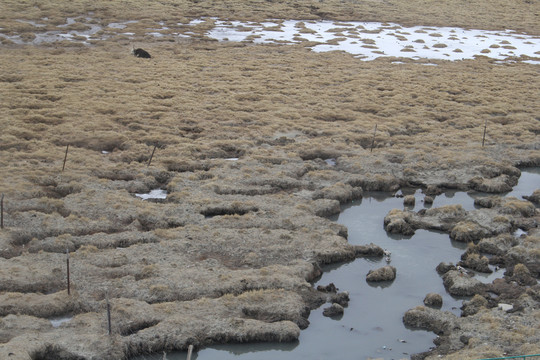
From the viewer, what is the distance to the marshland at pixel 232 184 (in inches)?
722

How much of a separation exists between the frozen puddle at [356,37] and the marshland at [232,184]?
2.32m

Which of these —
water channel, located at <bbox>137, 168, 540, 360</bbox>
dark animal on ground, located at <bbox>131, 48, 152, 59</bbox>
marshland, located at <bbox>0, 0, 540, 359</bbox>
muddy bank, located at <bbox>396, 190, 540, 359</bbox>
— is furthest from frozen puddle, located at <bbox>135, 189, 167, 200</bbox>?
dark animal on ground, located at <bbox>131, 48, 152, 59</bbox>

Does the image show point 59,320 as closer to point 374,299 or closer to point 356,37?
point 374,299

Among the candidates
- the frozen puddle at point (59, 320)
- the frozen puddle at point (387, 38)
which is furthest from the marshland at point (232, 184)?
the frozen puddle at point (387, 38)

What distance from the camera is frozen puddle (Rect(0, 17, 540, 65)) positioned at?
59.4m

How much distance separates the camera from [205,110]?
38.7 meters

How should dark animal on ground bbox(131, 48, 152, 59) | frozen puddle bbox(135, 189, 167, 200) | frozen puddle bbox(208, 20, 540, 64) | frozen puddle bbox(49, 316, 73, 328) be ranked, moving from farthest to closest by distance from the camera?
1. frozen puddle bbox(208, 20, 540, 64)
2. dark animal on ground bbox(131, 48, 152, 59)
3. frozen puddle bbox(135, 189, 167, 200)
4. frozen puddle bbox(49, 316, 73, 328)

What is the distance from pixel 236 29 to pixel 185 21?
19.9 feet

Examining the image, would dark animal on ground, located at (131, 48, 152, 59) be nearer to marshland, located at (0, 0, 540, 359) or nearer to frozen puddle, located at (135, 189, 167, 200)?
marshland, located at (0, 0, 540, 359)

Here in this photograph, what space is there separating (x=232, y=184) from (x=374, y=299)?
9.78 metres

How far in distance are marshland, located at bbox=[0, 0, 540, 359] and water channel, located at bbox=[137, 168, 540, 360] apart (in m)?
0.33

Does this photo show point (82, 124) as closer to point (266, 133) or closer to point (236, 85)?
point (266, 133)

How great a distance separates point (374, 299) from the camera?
2080 centimetres

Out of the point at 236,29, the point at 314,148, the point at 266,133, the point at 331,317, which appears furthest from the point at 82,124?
the point at 236,29
